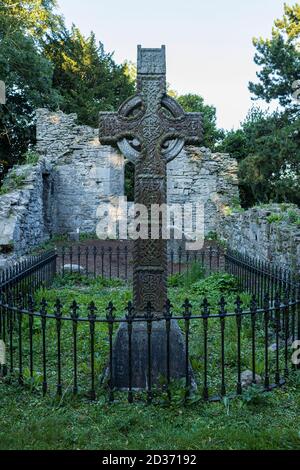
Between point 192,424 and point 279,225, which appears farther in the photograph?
point 279,225

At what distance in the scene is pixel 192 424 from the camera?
11.9 ft

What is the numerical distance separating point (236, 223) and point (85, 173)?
748 centimetres

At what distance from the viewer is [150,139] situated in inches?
181

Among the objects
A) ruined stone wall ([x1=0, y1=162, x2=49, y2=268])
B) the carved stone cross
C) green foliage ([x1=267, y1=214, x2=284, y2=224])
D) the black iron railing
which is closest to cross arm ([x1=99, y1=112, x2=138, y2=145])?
the carved stone cross

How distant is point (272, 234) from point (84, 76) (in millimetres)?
20671

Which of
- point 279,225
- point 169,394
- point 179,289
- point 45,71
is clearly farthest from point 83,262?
point 45,71

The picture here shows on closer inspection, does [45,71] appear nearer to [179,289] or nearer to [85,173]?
[85,173]

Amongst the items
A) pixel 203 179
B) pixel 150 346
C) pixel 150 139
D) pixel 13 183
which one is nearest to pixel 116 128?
pixel 150 139

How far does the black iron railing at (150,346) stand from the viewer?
13.3 ft

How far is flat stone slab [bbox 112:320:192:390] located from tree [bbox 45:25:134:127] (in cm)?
2146

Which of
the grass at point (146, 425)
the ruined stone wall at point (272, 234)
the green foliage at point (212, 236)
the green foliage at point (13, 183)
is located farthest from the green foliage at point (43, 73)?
the grass at point (146, 425)

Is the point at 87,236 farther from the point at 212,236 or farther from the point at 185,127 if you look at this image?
the point at 185,127

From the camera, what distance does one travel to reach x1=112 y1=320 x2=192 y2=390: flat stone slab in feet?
14.2

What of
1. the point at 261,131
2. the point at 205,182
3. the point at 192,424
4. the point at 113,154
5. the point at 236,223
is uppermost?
the point at 261,131
